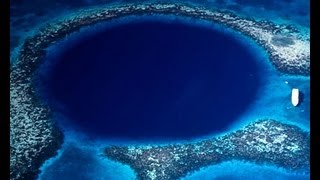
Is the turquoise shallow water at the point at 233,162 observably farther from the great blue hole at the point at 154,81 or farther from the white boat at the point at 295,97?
the great blue hole at the point at 154,81

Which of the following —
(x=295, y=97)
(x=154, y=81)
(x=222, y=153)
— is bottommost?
(x=222, y=153)

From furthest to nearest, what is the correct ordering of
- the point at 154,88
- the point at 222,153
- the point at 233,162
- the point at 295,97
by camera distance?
the point at 154,88 → the point at 295,97 → the point at 222,153 → the point at 233,162

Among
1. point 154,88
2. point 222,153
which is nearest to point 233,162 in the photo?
point 222,153

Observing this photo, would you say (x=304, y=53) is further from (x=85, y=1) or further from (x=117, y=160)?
(x=85, y=1)

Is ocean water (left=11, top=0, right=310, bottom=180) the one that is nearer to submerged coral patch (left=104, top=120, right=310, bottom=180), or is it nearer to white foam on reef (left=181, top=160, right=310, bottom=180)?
white foam on reef (left=181, top=160, right=310, bottom=180)

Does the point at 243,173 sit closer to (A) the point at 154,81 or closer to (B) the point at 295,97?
(B) the point at 295,97

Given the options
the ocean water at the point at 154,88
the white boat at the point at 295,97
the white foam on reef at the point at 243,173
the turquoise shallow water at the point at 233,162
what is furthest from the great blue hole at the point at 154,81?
the white foam on reef at the point at 243,173

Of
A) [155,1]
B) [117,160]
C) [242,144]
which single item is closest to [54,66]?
[117,160]

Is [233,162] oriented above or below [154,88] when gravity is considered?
below
